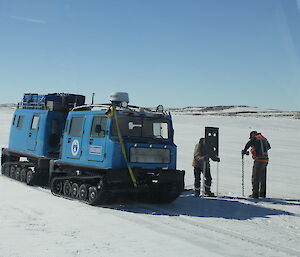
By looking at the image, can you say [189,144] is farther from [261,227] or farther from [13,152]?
Answer: [261,227]

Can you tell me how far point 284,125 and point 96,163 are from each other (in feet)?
109

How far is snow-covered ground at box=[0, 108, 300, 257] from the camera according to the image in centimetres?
621

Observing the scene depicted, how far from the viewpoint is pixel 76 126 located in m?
10.9

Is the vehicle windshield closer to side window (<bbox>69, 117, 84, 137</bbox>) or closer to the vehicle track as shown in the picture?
side window (<bbox>69, 117, 84, 137</bbox>)

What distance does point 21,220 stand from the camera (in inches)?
308

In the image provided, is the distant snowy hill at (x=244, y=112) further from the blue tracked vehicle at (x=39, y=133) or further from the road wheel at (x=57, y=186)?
the road wheel at (x=57, y=186)

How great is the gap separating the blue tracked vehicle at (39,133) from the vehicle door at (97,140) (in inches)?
75.7

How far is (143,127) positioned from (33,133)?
4659 millimetres

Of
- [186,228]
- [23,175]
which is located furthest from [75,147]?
[186,228]

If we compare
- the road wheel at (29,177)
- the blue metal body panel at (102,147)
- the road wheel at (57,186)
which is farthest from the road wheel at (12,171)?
the blue metal body panel at (102,147)

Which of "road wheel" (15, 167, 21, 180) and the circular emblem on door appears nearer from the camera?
the circular emblem on door

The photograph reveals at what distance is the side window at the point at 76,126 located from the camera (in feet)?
35.1

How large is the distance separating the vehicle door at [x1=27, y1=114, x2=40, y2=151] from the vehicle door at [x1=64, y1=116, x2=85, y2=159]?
2.34m

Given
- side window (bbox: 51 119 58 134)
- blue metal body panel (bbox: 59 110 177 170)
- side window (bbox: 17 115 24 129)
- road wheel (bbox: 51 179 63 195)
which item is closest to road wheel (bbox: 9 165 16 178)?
side window (bbox: 17 115 24 129)
